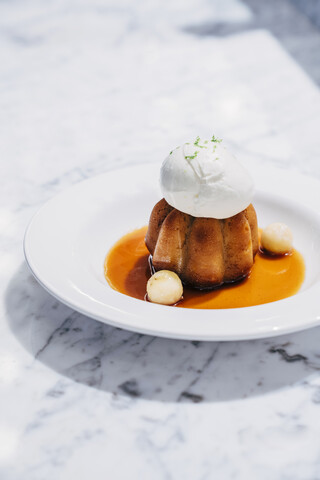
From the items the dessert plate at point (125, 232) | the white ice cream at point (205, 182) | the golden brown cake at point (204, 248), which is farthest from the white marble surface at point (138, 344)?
the white ice cream at point (205, 182)

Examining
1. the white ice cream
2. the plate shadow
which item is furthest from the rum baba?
the plate shadow

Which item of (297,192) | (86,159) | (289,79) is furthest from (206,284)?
(289,79)

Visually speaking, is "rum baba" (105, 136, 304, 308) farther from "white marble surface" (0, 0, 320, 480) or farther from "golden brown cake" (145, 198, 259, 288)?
"white marble surface" (0, 0, 320, 480)

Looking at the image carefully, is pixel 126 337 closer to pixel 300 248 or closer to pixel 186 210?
pixel 186 210

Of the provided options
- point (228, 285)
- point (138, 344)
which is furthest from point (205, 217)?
point (138, 344)

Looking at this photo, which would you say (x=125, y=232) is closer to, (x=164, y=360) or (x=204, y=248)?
(x=204, y=248)
